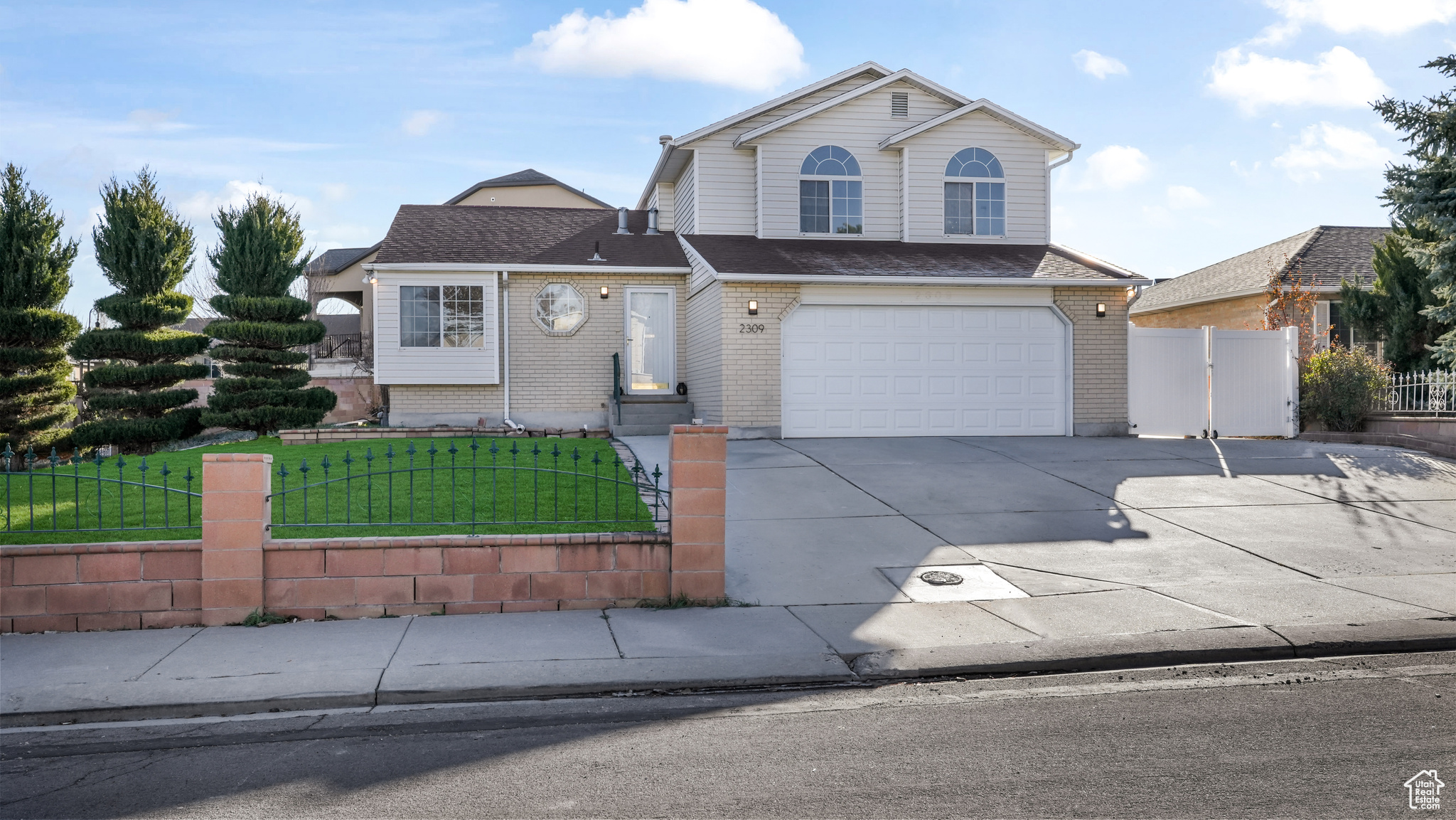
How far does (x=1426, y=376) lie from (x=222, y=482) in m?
17.1

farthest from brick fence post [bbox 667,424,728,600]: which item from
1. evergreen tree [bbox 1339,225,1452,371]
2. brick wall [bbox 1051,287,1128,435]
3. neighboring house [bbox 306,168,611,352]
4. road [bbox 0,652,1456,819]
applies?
neighboring house [bbox 306,168,611,352]

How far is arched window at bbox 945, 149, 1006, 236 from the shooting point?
1831 centimetres

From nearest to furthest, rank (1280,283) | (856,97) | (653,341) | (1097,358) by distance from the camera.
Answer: (1097,358), (856,97), (653,341), (1280,283)

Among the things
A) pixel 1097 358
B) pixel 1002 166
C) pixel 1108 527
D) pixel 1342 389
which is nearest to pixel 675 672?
pixel 1108 527

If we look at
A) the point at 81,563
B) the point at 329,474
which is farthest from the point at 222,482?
the point at 329,474

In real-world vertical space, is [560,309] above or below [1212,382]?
above

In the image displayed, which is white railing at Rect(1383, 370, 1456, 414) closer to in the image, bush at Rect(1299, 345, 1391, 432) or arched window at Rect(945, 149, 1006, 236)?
bush at Rect(1299, 345, 1391, 432)

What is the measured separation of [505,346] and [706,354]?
4.06 m

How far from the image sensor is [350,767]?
4.38 metres

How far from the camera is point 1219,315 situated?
2583 cm

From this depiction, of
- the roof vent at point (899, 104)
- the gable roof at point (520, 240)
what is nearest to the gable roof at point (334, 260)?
the gable roof at point (520, 240)

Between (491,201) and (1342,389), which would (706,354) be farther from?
(491,201)

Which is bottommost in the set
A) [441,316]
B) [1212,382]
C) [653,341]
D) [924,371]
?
[1212,382]

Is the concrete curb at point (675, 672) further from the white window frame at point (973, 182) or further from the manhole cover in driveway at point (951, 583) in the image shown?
the white window frame at point (973, 182)
